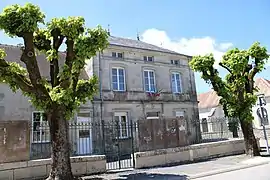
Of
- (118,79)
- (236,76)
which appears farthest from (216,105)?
(236,76)

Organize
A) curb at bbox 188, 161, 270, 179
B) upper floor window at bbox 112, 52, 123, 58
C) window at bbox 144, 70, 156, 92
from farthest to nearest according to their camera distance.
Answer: window at bbox 144, 70, 156, 92, upper floor window at bbox 112, 52, 123, 58, curb at bbox 188, 161, 270, 179

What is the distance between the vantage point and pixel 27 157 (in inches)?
342

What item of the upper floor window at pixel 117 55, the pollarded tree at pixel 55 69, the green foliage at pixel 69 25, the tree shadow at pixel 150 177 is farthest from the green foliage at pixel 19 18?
the upper floor window at pixel 117 55

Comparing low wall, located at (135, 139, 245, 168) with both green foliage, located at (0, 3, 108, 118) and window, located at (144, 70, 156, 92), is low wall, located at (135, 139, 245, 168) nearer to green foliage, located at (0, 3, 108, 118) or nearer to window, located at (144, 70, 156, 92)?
green foliage, located at (0, 3, 108, 118)

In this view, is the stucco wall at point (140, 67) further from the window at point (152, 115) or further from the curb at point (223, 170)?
the curb at point (223, 170)

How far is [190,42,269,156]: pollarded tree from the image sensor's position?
42.2 ft

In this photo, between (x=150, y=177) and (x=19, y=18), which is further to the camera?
(x=150, y=177)

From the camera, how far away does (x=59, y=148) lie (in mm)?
7820

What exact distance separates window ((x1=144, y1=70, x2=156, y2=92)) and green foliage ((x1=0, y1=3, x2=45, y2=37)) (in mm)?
13000

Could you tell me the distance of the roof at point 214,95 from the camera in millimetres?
29952

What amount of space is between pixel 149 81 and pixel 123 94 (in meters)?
2.80

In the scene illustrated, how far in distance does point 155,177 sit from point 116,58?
11651mm

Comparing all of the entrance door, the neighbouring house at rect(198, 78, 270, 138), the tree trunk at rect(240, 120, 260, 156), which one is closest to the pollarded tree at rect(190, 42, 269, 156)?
the tree trunk at rect(240, 120, 260, 156)

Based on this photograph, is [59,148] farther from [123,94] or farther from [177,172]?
[123,94]
